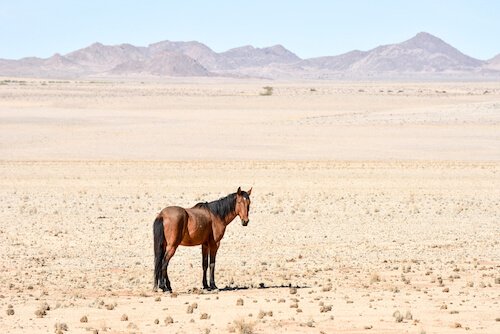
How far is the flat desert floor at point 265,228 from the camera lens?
14.1m

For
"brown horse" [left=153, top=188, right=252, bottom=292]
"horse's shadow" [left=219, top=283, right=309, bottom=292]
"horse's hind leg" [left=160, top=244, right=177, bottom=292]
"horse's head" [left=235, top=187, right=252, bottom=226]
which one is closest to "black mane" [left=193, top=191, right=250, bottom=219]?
"brown horse" [left=153, top=188, right=252, bottom=292]

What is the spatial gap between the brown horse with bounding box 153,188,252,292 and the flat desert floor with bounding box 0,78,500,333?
1.81 ft

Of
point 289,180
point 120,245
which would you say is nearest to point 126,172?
point 289,180

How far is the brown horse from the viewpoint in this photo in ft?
49.9

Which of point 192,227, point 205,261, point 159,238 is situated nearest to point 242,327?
point 159,238

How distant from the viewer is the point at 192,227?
15.5 meters

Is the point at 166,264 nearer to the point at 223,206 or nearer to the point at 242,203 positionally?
the point at 223,206

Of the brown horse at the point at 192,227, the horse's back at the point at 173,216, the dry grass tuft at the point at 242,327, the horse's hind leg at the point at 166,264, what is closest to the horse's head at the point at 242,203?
the brown horse at the point at 192,227

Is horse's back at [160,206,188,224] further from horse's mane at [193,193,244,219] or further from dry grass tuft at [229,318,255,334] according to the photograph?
dry grass tuft at [229,318,255,334]

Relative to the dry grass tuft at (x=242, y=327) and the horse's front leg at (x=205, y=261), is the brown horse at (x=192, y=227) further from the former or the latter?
the dry grass tuft at (x=242, y=327)

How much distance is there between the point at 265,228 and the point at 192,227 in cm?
1015

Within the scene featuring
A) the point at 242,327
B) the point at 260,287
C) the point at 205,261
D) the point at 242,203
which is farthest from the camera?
the point at 260,287

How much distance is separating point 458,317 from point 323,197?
18339 mm

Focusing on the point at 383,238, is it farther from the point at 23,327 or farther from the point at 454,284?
the point at 23,327
